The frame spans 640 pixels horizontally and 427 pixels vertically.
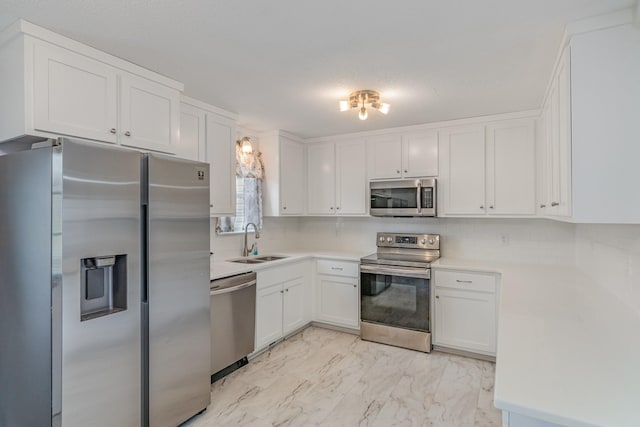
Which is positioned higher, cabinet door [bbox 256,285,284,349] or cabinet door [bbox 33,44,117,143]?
cabinet door [bbox 33,44,117,143]

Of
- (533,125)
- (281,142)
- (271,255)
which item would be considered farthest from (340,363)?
(533,125)

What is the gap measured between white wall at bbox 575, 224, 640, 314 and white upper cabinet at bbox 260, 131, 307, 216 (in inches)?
114

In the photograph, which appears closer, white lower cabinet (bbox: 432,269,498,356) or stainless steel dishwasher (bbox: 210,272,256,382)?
stainless steel dishwasher (bbox: 210,272,256,382)

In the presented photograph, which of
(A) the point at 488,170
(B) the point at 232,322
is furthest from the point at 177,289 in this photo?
(A) the point at 488,170

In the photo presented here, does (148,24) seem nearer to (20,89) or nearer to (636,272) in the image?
(20,89)

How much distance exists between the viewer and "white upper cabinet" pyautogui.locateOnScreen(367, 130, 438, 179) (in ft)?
12.0

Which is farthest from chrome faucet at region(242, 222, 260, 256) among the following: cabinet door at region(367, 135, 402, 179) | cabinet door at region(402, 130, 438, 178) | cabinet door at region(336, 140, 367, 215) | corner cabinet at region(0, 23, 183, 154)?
cabinet door at region(402, 130, 438, 178)

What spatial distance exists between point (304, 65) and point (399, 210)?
2.01 m

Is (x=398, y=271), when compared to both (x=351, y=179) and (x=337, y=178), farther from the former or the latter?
(x=337, y=178)

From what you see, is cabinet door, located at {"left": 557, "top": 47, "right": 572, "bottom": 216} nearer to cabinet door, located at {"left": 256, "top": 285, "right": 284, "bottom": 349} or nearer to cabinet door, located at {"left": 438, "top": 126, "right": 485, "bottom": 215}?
cabinet door, located at {"left": 438, "top": 126, "right": 485, "bottom": 215}

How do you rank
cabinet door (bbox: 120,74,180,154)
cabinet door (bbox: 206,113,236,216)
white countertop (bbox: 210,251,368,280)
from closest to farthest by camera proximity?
cabinet door (bbox: 120,74,180,154) → white countertop (bbox: 210,251,368,280) → cabinet door (bbox: 206,113,236,216)

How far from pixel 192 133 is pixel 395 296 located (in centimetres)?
246

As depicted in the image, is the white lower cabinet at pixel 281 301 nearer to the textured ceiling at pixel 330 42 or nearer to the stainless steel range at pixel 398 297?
the stainless steel range at pixel 398 297

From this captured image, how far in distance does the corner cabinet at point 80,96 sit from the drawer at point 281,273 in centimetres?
147
